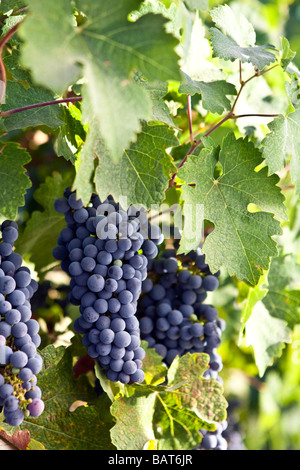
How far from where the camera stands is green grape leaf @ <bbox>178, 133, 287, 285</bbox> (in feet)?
3.11

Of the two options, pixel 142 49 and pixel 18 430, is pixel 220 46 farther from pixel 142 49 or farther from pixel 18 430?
pixel 18 430

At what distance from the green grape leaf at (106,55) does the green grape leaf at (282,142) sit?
369mm

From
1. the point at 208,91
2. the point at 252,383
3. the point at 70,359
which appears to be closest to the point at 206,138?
the point at 208,91

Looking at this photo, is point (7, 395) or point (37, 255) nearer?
point (7, 395)

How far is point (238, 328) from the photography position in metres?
1.42

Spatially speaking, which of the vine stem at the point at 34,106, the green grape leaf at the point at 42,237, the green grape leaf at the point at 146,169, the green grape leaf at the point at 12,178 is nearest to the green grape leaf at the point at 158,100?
the green grape leaf at the point at 146,169

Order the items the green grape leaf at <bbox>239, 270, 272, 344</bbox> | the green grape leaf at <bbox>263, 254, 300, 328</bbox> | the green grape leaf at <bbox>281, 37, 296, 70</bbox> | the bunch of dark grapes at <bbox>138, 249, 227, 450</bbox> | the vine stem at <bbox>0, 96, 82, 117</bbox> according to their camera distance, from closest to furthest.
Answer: the vine stem at <bbox>0, 96, 82, 117</bbox> < the green grape leaf at <bbox>281, 37, 296, 70</bbox> < the bunch of dark grapes at <bbox>138, 249, 227, 450</bbox> < the green grape leaf at <bbox>239, 270, 272, 344</bbox> < the green grape leaf at <bbox>263, 254, 300, 328</bbox>

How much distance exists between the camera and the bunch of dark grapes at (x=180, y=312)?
104cm

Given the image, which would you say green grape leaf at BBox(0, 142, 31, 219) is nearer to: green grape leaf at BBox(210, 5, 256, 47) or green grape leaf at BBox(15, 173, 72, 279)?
green grape leaf at BBox(15, 173, 72, 279)

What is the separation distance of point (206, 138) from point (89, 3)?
1.36 ft

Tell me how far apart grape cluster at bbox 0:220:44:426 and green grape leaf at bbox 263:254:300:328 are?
2.29ft

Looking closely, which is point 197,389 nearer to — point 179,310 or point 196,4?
point 179,310

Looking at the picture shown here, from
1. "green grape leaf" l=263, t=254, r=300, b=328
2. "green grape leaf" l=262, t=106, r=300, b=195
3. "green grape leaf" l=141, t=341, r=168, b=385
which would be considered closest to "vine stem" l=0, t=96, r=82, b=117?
"green grape leaf" l=262, t=106, r=300, b=195

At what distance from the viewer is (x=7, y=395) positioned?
0.72m
